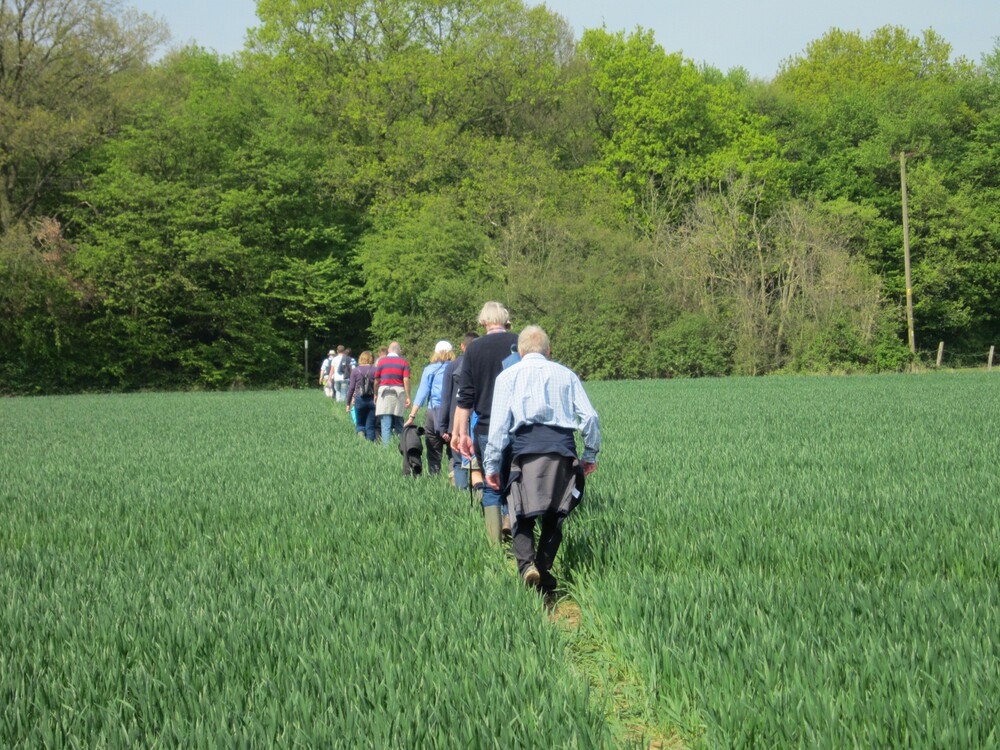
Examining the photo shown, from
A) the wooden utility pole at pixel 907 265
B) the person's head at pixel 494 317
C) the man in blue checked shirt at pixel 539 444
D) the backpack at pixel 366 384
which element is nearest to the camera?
the man in blue checked shirt at pixel 539 444

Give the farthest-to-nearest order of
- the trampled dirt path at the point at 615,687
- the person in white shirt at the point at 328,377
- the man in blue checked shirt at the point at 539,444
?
the person in white shirt at the point at 328,377, the man in blue checked shirt at the point at 539,444, the trampled dirt path at the point at 615,687

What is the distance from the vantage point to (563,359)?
139 ft

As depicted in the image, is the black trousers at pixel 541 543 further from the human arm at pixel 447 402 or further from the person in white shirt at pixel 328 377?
the person in white shirt at pixel 328 377

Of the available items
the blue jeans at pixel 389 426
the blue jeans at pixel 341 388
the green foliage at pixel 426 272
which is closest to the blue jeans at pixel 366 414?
the blue jeans at pixel 389 426

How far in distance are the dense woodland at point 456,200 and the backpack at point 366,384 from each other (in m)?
26.4

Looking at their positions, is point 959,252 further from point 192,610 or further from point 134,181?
point 192,610

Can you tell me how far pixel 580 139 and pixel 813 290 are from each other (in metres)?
15.7

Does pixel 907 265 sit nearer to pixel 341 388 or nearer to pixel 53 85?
pixel 341 388

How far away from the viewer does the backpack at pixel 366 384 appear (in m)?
15.2

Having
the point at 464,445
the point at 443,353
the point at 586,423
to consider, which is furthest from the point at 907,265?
the point at 586,423

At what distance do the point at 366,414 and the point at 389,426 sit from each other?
178 centimetres

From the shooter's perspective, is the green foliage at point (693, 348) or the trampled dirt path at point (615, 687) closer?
the trampled dirt path at point (615, 687)

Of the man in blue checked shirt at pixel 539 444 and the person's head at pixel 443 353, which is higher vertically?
the person's head at pixel 443 353

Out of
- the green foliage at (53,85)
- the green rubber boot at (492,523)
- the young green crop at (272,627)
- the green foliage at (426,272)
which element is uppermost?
the green foliage at (53,85)
